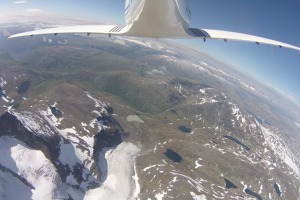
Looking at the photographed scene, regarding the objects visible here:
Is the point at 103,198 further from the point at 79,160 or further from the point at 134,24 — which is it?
the point at 134,24

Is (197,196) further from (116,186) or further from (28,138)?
(28,138)

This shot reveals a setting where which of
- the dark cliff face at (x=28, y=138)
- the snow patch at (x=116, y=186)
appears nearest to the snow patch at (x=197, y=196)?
the snow patch at (x=116, y=186)

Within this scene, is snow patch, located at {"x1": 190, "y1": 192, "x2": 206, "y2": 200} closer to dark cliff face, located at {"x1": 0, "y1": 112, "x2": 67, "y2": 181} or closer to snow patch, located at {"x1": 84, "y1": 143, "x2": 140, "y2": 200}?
snow patch, located at {"x1": 84, "y1": 143, "x2": 140, "y2": 200}

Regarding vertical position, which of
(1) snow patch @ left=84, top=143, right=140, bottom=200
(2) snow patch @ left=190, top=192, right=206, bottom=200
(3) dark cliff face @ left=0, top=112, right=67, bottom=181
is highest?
(3) dark cliff face @ left=0, top=112, right=67, bottom=181

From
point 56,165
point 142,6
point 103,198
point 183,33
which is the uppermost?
point 142,6

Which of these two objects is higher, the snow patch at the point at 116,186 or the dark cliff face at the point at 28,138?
the dark cliff face at the point at 28,138

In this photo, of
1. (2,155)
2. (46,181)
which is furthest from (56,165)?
(2,155)

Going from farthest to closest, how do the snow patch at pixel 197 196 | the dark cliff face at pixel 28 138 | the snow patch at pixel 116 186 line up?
the dark cliff face at pixel 28 138 → the snow patch at pixel 197 196 → the snow patch at pixel 116 186

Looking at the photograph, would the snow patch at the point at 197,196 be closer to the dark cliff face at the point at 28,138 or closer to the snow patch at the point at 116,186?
the snow patch at the point at 116,186

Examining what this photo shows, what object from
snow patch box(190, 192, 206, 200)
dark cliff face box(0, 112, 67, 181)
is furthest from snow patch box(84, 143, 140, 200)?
snow patch box(190, 192, 206, 200)
